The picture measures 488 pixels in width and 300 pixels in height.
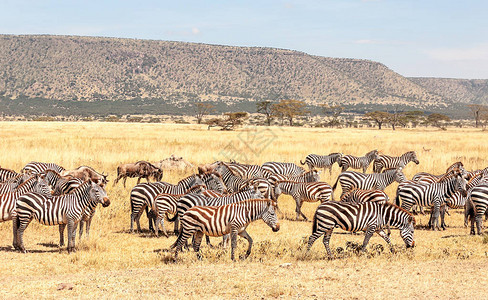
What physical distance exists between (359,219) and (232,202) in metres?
3.14

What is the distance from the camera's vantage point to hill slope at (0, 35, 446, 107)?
157m

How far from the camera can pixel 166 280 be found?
324 inches

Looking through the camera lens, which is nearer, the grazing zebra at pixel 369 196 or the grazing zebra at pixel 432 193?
the grazing zebra at pixel 369 196

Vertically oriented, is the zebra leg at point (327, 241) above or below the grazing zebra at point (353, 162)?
below

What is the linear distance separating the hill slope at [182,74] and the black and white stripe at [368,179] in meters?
135

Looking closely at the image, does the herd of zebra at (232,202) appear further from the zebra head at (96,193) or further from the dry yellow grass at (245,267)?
the dry yellow grass at (245,267)

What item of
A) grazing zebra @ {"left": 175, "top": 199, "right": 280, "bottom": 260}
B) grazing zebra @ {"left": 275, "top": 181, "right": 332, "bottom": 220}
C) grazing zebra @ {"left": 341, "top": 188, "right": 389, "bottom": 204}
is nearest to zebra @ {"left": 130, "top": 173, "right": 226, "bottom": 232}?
grazing zebra @ {"left": 275, "top": 181, "right": 332, "bottom": 220}

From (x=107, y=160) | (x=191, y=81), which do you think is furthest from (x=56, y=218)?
(x=191, y=81)

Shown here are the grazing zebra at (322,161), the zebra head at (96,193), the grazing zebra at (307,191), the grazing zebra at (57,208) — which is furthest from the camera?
the grazing zebra at (322,161)

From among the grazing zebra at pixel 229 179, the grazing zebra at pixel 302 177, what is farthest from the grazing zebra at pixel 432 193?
the grazing zebra at pixel 229 179

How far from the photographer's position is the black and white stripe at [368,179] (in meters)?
16.4

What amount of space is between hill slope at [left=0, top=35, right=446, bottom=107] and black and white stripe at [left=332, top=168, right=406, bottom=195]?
135012mm

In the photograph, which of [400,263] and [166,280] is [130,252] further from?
[400,263]

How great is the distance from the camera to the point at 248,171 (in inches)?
719
